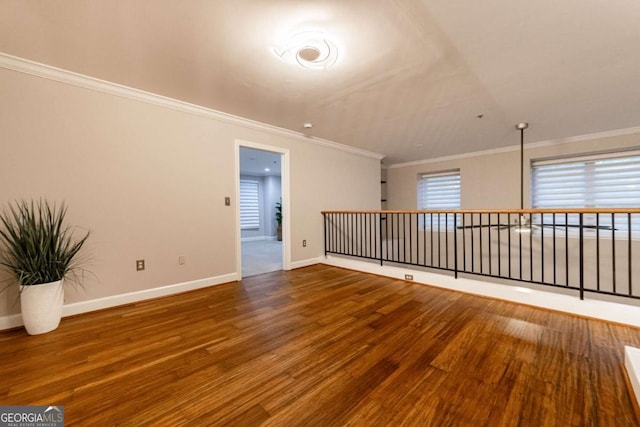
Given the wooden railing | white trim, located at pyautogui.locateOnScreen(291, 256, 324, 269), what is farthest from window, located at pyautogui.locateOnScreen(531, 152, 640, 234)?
white trim, located at pyautogui.locateOnScreen(291, 256, 324, 269)

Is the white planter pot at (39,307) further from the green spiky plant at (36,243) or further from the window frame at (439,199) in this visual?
the window frame at (439,199)

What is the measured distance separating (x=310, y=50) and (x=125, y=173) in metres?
2.37

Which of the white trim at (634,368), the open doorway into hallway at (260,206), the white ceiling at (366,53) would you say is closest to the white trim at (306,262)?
the white ceiling at (366,53)

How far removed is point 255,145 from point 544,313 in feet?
13.1

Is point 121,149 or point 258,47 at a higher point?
point 258,47

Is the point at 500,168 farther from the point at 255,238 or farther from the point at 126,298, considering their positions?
the point at 255,238

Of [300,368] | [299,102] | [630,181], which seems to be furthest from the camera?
[630,181]

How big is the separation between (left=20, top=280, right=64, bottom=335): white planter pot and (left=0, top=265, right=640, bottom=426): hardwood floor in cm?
10

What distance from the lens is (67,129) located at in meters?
2.50

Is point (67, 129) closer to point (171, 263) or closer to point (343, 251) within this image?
point (171, 263)

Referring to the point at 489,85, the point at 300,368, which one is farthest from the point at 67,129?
the point at 489,85

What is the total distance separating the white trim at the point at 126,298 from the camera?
90.2 inches

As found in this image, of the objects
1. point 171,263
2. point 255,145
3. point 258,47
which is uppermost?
point 258,47

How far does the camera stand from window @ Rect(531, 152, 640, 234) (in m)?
4.24
